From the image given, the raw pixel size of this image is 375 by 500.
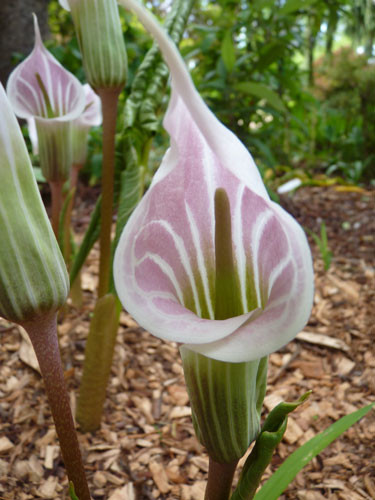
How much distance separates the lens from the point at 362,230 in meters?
A: 1.79

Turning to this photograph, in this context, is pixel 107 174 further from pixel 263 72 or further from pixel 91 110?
pixel 263 72

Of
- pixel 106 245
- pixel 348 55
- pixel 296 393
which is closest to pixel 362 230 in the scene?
pixel 296 393

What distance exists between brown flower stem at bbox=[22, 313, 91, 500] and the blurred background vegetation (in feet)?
1.36

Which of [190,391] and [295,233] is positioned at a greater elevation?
[295,233]

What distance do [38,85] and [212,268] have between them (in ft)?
1.83

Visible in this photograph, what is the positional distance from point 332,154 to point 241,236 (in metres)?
2.99

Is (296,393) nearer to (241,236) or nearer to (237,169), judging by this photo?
(241,236)

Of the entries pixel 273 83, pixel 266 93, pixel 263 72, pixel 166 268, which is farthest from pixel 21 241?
pixel 273 83

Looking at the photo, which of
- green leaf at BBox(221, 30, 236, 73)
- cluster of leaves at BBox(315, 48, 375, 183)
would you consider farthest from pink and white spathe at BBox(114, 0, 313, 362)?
cluster of leaves at BBox(315, 48, 375, 183)

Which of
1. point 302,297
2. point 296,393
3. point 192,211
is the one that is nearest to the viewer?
point 302,297

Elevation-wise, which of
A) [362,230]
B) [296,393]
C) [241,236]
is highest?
[241,236]

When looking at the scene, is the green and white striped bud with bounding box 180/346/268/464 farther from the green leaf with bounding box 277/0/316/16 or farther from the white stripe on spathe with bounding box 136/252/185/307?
the green leaf with bounding box 277/0/316/16

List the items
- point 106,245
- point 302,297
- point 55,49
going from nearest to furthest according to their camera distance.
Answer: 1. point 302,297
2. point 106,245
3. point 55,49

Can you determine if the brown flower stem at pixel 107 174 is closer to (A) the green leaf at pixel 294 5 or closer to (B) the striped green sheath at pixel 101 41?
(B) the striped green sheath at pixel 101 41
